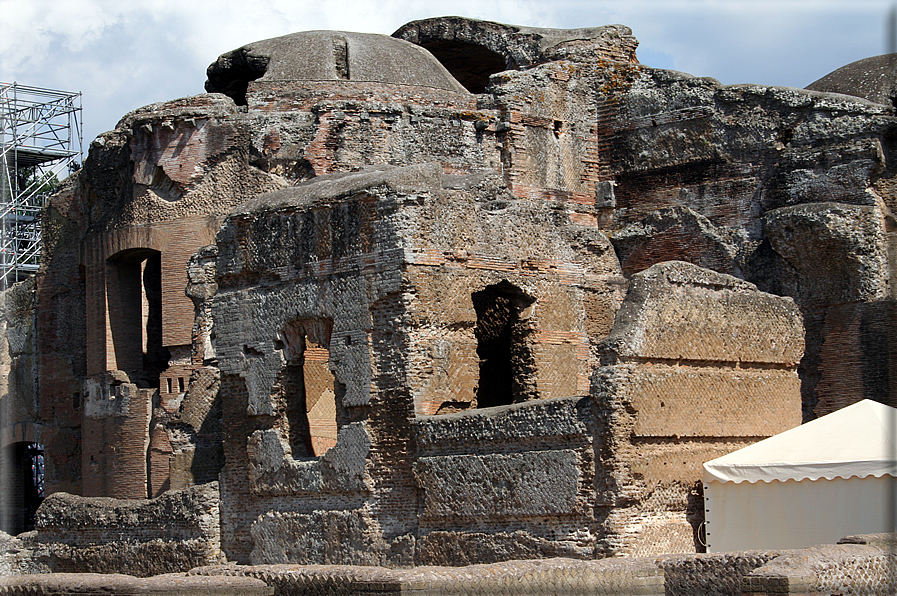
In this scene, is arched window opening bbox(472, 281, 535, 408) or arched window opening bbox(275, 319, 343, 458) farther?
arched window opening bbox(472, 281, 535, 408)

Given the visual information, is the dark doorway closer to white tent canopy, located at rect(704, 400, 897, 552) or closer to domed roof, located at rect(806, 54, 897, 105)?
white tent canopy, located at rect(704, 400, 897, 552)

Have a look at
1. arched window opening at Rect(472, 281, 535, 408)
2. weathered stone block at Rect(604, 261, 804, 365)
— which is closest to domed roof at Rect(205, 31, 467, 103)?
arched window opening at Rect(472, 281, 535, 408)

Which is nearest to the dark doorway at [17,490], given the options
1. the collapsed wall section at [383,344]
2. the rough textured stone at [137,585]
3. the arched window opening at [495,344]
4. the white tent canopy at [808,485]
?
the collapsed wall section at [383,344]

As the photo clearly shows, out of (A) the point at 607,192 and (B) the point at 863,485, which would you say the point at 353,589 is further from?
(A) the point at 607,192

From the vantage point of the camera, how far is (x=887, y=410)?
13422mm

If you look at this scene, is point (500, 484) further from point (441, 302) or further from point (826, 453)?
point (826, 453)

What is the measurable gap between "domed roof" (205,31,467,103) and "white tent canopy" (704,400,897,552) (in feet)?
30.3

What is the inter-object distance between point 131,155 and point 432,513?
8825 mm

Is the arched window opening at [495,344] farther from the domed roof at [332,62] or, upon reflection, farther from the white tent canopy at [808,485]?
the domed roof at [332,62]

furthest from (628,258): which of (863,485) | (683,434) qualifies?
(863,485)

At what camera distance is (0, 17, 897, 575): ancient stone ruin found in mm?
14008

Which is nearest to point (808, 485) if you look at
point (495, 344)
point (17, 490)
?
point (495, 344)

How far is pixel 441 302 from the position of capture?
15031mm

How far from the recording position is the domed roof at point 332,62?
822 inches
